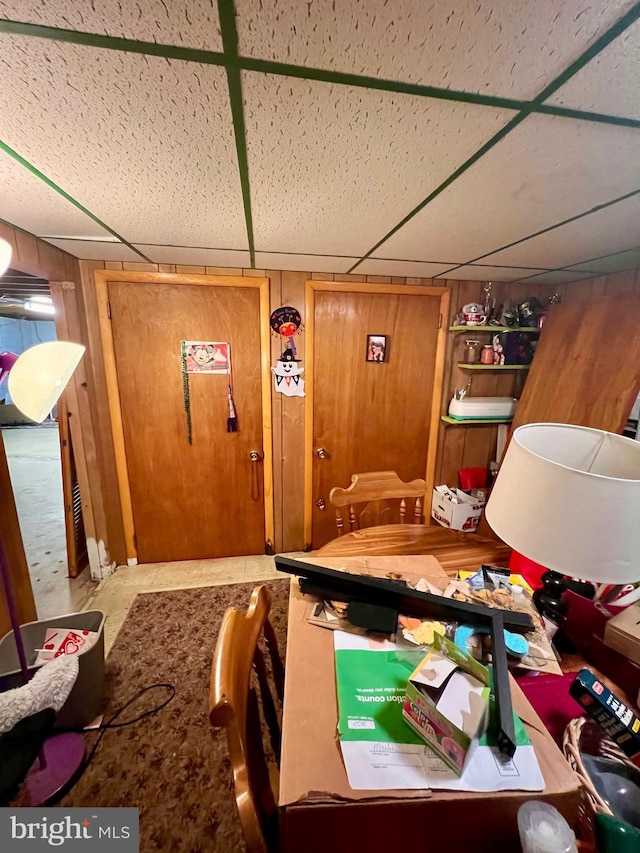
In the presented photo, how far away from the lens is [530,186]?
38.5 inches

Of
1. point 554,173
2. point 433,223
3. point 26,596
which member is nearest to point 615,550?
point 554,173

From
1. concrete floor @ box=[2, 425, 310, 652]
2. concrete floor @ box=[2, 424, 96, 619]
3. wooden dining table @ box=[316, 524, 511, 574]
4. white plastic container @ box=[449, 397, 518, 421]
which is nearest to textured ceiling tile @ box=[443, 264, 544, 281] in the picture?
white plastic container @ box=[449, 397, 518, 421]

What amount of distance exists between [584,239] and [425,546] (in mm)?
1605

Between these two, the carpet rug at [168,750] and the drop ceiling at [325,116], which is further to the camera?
the carpet rug at [168,750]

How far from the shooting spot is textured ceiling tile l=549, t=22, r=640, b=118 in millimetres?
541

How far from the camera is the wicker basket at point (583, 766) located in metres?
0.57

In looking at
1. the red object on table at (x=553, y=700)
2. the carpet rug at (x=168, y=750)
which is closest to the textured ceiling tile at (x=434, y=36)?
the red object on table at (x=553, y=700)

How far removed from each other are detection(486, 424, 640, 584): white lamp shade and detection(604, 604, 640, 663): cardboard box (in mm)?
241

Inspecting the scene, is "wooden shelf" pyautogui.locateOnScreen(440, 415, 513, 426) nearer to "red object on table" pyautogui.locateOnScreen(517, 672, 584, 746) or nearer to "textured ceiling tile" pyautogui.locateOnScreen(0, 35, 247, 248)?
"red object on table" pyautogui.locateOnScreen(517, 672, 584, 746)

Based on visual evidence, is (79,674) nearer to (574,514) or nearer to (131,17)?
(574,514)

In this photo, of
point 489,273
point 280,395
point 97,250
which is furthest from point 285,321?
point 489,273

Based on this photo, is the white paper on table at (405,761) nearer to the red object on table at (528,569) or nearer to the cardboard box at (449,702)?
the cardboard box at (449,702)

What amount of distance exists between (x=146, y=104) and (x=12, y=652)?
2.11m

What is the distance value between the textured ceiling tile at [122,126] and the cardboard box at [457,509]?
7.14ft
